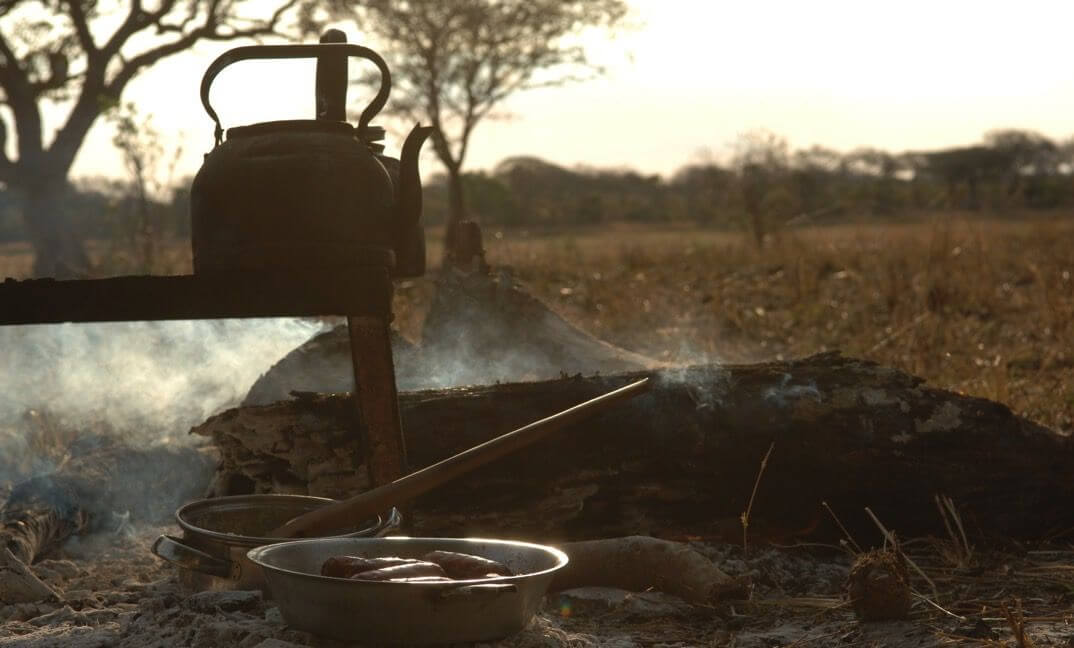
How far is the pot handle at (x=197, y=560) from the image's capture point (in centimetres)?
281

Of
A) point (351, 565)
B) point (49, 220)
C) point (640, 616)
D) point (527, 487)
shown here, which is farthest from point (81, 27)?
point (351, 565)

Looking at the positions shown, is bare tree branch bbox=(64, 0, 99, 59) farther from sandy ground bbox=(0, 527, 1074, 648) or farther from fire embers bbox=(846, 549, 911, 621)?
fire embers bbox=(846, 549, 911, 621)

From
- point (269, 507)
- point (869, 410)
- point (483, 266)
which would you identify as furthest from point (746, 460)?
point (483, 266)

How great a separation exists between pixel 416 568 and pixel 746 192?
1453cm

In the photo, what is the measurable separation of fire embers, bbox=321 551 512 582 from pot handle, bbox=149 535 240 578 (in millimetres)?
469

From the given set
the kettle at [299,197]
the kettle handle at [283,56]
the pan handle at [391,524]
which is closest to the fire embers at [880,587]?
the pan handle at [391,524]

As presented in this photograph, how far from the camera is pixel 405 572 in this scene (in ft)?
7.61

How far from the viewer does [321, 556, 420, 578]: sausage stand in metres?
2.35

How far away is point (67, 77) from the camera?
18.0 meters

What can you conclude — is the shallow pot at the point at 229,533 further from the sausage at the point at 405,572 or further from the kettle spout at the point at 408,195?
the kettle spout at the point at 408,195

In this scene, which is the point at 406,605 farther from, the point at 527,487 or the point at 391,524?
the point at 527,487

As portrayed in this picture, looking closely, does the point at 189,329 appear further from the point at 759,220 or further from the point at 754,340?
the point at 759,220

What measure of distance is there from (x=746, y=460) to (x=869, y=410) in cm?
39

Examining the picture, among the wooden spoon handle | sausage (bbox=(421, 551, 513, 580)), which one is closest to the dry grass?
the wooden spoon handle
